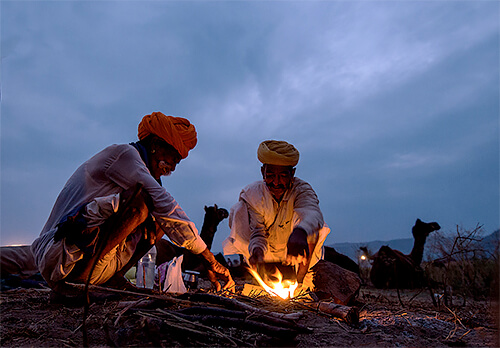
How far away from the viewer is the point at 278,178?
4.00m

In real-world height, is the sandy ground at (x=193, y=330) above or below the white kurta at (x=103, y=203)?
below

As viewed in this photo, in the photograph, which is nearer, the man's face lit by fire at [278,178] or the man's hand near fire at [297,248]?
the man's hand near fire at [297,248]

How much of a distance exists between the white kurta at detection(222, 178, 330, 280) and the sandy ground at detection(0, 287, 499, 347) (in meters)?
1.65

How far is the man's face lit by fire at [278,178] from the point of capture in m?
→ 3.98

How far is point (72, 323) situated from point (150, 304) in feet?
1.57

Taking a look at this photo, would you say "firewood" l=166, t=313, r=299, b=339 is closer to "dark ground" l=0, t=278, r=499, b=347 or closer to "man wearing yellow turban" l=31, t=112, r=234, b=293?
"dark ground" l=0, t=278, r=499, b=347

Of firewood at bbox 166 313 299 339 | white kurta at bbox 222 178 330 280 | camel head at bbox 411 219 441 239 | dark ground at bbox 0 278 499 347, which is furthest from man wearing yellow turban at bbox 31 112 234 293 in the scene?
camel head at bbox 411 219 441 239

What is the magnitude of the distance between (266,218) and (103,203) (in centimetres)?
243

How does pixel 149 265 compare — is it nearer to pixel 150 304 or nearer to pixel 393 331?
pixel 150 304

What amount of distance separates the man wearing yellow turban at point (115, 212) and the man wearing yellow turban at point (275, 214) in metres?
1.10

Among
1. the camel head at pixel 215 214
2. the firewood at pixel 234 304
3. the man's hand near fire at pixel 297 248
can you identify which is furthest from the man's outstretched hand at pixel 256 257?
the camel head at pixel 215 214

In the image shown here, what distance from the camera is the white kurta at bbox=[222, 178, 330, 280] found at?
13.6 ft

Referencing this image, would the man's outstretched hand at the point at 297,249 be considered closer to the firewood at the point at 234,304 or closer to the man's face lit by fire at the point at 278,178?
the man's face lit by fire at the point at 278,178

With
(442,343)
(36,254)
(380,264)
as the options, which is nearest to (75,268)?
(36,254)
